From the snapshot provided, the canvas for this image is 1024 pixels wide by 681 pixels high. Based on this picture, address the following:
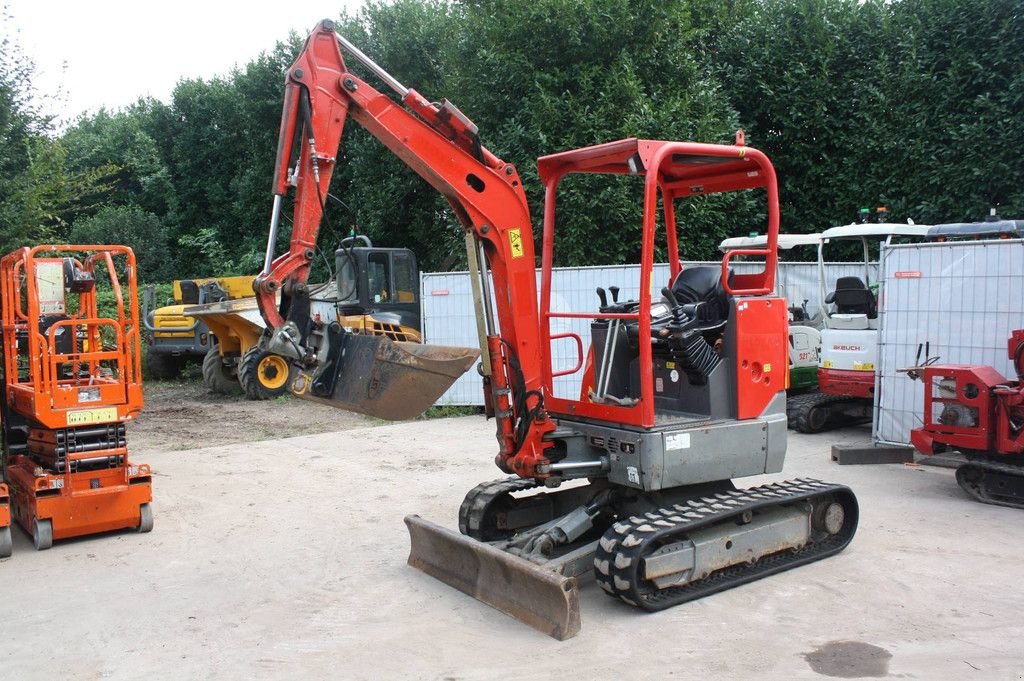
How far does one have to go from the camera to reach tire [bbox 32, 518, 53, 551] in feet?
22.4

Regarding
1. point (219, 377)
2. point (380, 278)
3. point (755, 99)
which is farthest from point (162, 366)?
point (755, 99)

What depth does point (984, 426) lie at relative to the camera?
749cm

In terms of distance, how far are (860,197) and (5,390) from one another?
1380 cm

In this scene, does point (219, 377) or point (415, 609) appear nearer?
point (415, 609)

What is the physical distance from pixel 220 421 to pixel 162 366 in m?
5.90

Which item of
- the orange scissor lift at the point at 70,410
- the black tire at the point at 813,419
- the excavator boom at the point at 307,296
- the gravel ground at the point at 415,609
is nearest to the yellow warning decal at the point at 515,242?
the excavator boom at the point at 307,296

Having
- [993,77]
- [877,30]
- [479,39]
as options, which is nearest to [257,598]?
[479,39]

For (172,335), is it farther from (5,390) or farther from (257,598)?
(257,598)

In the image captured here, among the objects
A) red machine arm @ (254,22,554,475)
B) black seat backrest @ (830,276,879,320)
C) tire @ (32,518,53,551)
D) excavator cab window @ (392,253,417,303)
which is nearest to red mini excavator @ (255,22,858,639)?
red machine arm @ (254,22,554,475)

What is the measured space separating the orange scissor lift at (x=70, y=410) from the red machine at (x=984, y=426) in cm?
683

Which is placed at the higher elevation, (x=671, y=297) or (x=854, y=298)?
(x=671, y=297)

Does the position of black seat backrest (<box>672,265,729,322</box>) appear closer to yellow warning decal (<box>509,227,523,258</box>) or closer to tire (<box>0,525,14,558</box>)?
yellow warning decal (<box>509,227,523,258</box>)

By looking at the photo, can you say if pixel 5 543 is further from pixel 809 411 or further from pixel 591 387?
pixel 809 411

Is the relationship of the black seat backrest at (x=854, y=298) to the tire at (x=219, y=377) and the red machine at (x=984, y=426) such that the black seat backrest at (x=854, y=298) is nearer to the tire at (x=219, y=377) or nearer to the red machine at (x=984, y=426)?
the red machine at (x=984, y=426)
